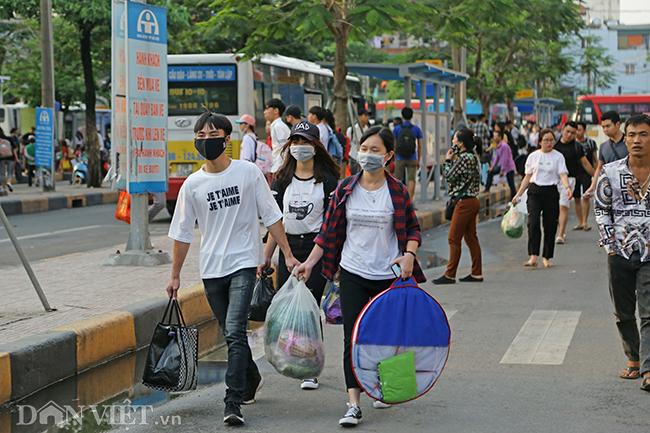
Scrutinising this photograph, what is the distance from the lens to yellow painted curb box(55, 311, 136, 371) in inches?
234

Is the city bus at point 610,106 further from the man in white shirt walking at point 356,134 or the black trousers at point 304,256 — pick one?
the black trousers at point 304,256

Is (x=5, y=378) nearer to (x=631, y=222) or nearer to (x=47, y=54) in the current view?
(x=631, y=222)

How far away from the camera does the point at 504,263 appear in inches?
439

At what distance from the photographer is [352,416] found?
4.56 meters

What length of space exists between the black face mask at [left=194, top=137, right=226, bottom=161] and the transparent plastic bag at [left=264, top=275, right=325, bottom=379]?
85 centimetres

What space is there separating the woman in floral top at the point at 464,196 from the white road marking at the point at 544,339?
1.72m

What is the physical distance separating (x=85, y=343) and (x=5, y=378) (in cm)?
91

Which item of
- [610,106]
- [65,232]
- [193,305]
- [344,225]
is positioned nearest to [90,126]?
[65,232]

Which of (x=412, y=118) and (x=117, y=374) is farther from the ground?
(x=412, y=118)

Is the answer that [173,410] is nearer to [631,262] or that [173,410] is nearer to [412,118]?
[631,262]

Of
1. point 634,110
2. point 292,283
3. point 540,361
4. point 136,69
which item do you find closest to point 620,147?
point 540,361

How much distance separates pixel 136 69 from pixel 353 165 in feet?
22.8

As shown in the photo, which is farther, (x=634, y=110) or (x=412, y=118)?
(x=634, y=110)

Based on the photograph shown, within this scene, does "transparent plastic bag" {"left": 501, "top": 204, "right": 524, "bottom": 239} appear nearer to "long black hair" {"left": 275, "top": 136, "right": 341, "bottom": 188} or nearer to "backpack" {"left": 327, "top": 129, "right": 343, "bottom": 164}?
"backpack" {"left": 327, "top": 129, "right": 343, "bottom": 164}
